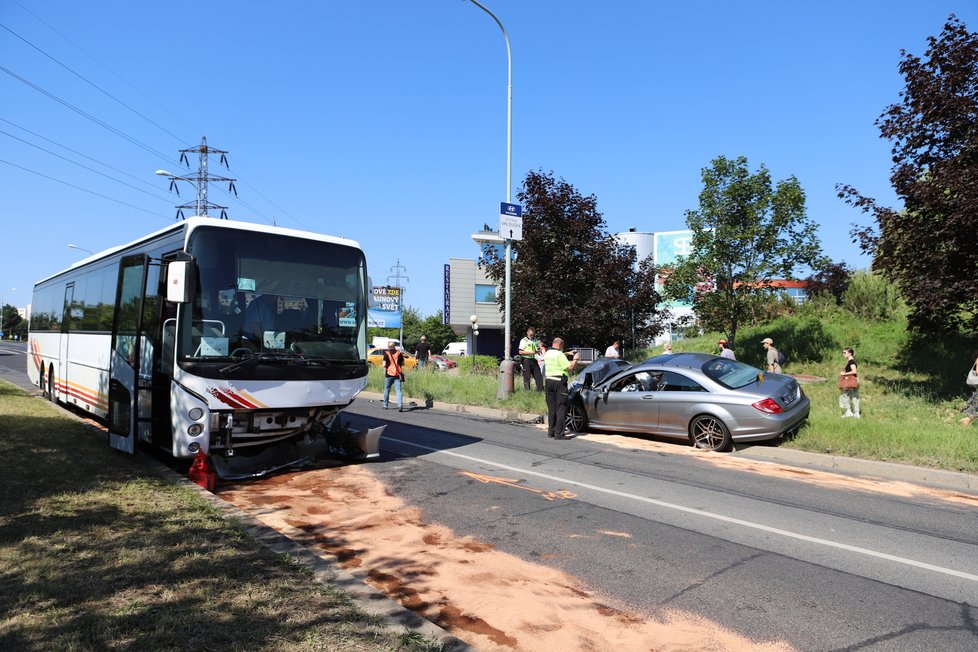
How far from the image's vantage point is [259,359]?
296 inches

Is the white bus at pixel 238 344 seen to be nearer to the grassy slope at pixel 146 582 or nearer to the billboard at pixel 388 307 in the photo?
the grassy slope at pixel 146 582

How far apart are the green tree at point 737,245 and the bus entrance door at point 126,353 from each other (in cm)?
1634

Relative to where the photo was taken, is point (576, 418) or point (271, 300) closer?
point (271, 300)

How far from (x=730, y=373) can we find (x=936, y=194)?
21.7 feet

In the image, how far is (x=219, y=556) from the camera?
4.73 meters

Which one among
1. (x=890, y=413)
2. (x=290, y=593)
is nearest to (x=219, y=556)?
(x=290, y=593)

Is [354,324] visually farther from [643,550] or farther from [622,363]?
[622,363]

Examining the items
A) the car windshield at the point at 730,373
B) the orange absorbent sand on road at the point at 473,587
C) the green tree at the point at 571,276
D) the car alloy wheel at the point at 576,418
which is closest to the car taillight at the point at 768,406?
the car windshield at the point at 730,373

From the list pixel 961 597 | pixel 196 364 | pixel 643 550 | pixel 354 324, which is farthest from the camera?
pixel 354 324

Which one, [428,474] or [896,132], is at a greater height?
[896,132]

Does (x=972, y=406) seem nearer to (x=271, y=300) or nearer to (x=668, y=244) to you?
(x=271, y=300)

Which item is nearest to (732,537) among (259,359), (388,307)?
(259,359)

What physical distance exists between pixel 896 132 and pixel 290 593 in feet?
53.2

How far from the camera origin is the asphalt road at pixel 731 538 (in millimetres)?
4168
